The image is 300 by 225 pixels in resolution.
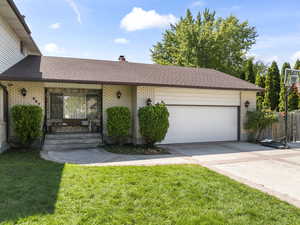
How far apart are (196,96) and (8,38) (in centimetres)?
833

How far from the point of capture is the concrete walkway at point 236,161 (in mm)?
4863

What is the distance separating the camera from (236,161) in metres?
6.97

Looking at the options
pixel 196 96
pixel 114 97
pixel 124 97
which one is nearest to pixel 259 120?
pixel 196 96

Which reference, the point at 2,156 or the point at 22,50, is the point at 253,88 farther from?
the point at 22,50

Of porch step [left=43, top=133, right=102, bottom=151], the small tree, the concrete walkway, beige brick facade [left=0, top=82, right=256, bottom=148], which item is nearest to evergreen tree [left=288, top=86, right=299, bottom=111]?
the small tree

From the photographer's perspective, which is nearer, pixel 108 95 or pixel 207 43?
pixel 108 95

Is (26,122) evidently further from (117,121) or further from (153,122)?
(153,122)

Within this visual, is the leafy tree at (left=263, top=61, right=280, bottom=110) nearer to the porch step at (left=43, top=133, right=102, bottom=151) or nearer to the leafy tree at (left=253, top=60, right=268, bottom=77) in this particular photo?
the porch step at (left=43, top=133, right=102, bottom=151)

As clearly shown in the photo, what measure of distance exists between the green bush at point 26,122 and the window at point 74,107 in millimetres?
2010

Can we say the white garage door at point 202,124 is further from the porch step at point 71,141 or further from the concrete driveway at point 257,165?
the porch step at point 71,141

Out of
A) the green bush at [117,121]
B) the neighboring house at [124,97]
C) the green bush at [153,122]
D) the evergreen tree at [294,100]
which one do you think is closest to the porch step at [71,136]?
the neighboring house at [124,97]

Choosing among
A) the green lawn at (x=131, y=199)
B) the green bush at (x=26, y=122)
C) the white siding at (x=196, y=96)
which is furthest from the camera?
the white siding at (x=196, y=96)

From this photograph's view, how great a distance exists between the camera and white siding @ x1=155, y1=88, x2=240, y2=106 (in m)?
9.85

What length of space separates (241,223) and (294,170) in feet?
13.3
